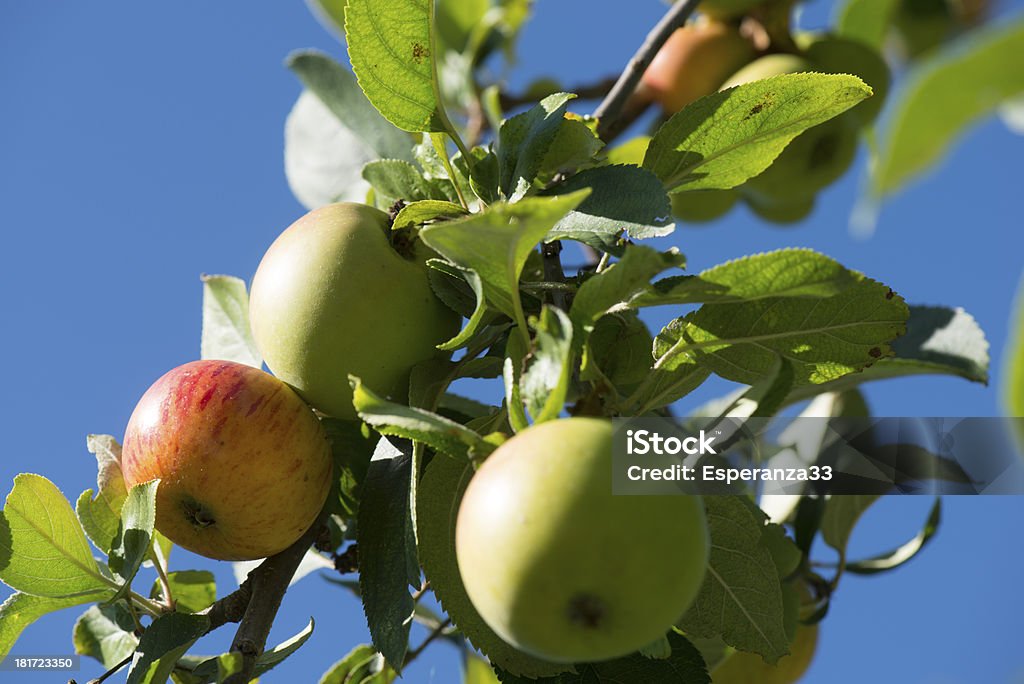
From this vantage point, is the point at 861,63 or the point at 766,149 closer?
the point at 766,149

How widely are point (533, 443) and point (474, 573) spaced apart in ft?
0.36

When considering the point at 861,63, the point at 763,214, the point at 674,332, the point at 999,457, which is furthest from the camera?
the point at 763,214

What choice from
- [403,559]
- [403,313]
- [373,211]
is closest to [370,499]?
[403,559]

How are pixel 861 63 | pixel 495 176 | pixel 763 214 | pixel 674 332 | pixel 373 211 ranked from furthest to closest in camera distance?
pixel 763 214
pixel 861 63
pixel 373 211
pixel 495 176
pixel 674 332

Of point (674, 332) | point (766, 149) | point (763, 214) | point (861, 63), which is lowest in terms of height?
point (763, 214)

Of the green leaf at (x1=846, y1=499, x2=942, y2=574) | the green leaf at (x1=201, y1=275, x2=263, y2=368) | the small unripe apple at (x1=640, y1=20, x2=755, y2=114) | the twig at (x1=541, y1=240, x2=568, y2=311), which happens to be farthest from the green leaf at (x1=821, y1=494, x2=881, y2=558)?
the green leaf at (x1=201, y1=275, x2=263, y2=368)

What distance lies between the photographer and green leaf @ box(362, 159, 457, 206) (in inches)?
51.8

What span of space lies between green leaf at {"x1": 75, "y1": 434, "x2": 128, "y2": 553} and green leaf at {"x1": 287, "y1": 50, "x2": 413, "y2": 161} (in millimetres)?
684

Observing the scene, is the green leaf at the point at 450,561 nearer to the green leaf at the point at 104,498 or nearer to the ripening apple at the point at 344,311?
the ripening apple at the point at 344,311

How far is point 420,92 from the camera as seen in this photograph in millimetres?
1215

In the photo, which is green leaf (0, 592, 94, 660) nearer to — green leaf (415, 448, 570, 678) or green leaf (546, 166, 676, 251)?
green leaf (415, 448, 570, 678)

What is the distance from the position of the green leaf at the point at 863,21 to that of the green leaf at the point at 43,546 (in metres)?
1.75

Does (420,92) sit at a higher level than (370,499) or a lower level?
higher

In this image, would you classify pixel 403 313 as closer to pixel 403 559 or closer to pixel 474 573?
pixel 403 559
